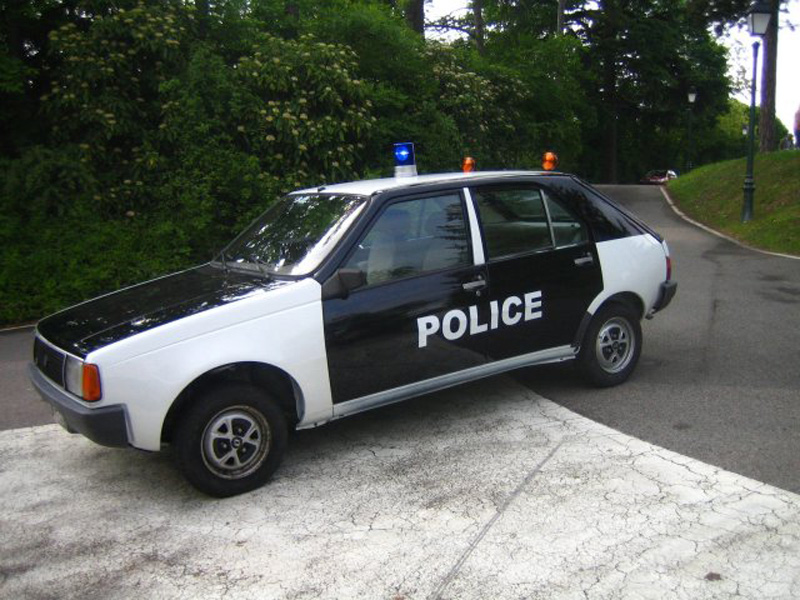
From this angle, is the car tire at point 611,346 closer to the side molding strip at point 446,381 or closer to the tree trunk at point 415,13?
the side molding strip at point 446,381

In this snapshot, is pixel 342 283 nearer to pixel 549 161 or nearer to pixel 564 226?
pixel 564 226

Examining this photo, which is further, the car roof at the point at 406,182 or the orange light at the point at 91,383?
the car roof at the point at 406,182

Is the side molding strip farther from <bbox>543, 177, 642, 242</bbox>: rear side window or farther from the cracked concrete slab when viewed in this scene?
<bbox>543, 177, 642, 242</bbox>: rear side window

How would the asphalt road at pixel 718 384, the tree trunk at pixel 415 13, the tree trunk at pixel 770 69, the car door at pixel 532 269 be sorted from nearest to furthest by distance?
the asphalt road at pixel 718 384 < the car door at pixel 532 269 < the tree trunk at pixel 415 13 < the tree trunk at pixel 770 69

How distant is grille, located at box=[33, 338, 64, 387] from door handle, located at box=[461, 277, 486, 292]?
2.50 metres

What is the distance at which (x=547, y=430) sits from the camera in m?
5.25

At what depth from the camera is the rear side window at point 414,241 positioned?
489cm

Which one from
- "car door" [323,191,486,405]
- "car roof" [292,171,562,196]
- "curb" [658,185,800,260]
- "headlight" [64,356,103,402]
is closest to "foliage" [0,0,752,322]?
"curb" [658,185,800,260]

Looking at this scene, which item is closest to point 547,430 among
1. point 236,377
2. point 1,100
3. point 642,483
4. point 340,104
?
point 642,483

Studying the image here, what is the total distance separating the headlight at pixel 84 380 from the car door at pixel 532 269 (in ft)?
8.25

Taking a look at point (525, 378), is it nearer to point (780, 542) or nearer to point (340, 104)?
point (780, 542)

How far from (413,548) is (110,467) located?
230cm

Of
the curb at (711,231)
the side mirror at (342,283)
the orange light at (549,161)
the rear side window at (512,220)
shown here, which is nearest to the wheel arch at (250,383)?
the side mirror at (342,283)

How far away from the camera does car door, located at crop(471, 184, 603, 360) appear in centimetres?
535
